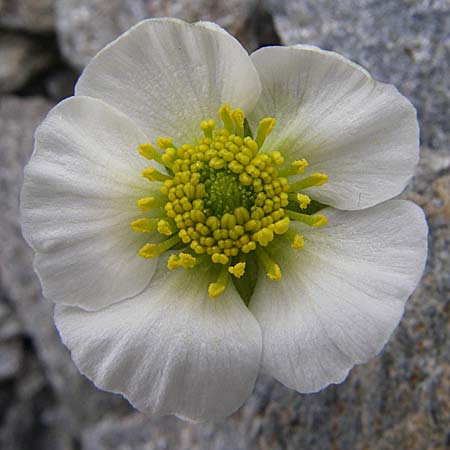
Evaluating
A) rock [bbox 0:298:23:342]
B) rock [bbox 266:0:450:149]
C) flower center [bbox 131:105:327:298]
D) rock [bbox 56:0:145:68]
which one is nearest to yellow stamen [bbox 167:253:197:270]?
flower center [bbox 131:105:327:298]

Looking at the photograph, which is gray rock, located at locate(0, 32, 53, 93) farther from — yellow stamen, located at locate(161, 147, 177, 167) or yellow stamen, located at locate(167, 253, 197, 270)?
yellow stamen, located at locate(167, 253, 197, 270)

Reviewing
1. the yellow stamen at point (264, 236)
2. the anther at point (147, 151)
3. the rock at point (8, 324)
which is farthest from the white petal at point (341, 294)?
the rock at point (8, 324)

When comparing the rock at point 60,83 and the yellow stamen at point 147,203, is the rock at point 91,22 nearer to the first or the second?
the rock at point 60,83

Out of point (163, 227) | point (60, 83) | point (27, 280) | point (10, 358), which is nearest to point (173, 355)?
point (163, 227)

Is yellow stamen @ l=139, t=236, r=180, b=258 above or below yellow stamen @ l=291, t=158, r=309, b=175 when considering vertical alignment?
below

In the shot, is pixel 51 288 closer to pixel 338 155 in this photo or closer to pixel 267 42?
pixel 338 155
